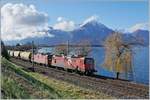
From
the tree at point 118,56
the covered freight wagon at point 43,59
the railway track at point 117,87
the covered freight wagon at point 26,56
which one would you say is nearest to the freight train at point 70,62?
the covered freight wagon at point 43,59

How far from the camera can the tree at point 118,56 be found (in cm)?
5888

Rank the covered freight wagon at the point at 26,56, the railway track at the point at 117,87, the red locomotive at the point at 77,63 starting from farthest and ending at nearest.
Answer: the covered freight wagon at the point at 26,56 → the red locomotive at the point at 77,63 → the railway track at the point at 117,87

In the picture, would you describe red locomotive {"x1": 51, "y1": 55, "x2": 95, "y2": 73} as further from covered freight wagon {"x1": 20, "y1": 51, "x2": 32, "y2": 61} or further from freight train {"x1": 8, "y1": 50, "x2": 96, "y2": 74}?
covered freight wagon {"x1": 20, "y1": 51, "x2": 32, "y2": 61}

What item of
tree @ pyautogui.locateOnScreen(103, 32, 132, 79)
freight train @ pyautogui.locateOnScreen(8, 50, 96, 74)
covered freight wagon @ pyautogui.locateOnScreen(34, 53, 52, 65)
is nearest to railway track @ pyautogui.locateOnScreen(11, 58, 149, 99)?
freight train @ pyautogui.locateOnScreen(8, 50, 96, 74)

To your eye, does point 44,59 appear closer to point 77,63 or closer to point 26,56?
point 26,56

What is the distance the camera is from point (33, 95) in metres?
14.4

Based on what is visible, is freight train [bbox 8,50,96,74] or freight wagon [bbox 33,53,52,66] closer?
freight train [bbox 8,50,96,74]

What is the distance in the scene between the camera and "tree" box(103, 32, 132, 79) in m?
58.9

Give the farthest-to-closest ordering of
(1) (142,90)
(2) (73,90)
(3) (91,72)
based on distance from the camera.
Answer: (3) (91,72) < (1) (142,90) < (2) (73,90)

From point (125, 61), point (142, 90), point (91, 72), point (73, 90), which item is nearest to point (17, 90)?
point (73, 90)

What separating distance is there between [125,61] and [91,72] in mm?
19419

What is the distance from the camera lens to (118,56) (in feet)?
196

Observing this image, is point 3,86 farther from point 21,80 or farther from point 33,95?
point 21,80

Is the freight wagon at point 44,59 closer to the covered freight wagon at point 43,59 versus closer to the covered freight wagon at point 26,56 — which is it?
the covered freight wagon at point 43,59
